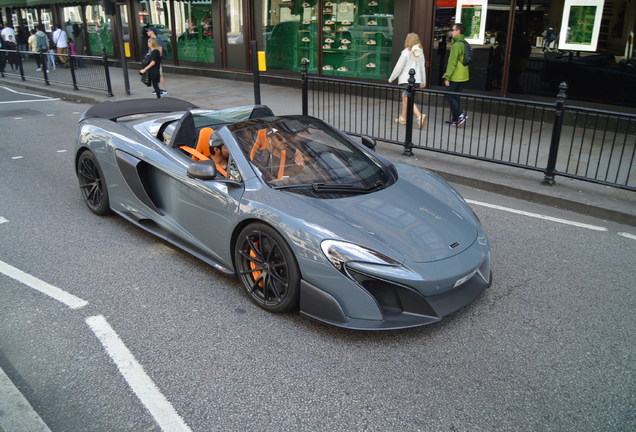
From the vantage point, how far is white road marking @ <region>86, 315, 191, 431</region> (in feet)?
10.0

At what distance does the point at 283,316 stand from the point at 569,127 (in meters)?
8.71

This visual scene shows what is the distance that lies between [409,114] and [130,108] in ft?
13.7

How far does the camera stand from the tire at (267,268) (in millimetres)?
3844

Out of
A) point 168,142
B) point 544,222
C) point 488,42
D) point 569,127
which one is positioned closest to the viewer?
point 168,142

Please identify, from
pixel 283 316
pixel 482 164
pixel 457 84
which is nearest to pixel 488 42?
pixel 457 84

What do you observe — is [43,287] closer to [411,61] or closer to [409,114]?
[409,114]

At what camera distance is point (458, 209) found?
4.44 m

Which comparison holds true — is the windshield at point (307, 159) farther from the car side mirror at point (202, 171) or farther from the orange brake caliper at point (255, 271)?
the orange brake caliper at point (255, 271)

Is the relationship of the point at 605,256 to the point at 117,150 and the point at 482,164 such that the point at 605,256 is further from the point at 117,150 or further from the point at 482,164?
the point at 117,150

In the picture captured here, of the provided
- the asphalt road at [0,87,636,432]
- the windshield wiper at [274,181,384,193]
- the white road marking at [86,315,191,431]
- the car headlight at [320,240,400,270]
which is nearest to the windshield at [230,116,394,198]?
the windshield wiper at [274,181,384,193]

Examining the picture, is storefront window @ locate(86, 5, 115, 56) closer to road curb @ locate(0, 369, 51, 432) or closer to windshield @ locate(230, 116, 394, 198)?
windshield @ locate(230, 116, 394, 198)

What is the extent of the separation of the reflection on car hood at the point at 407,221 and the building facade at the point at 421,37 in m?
7.72

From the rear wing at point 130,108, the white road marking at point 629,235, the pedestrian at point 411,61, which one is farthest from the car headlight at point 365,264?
the pedestrian at point 411,61

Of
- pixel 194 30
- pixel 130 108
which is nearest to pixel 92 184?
pixel 130 108
